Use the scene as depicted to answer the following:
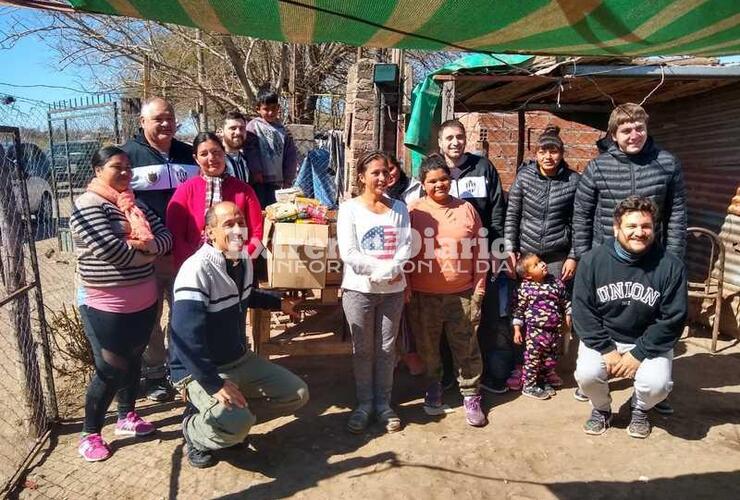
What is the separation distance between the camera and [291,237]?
127 inches

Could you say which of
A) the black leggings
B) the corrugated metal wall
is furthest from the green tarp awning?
the corrugated metal wall

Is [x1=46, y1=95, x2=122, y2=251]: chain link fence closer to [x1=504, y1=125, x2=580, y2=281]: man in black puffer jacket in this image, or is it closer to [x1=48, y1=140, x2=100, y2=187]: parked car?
[x1=48, y1=140, x2=100, y2=187]: parked car

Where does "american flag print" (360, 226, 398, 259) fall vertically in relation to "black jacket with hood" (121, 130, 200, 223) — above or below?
below

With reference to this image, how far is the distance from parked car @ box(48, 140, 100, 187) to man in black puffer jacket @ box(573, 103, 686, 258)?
27.9 ft

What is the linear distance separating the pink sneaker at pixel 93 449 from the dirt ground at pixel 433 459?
0.04 meters

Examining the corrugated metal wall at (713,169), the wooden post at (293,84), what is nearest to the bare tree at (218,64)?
the wooden post at (293,84)

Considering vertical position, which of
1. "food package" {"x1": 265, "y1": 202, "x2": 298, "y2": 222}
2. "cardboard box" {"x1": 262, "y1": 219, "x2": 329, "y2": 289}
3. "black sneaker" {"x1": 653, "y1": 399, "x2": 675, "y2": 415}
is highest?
"food package" {"x1": 265, "y1": 202, "x2": 298, "y2": 222}

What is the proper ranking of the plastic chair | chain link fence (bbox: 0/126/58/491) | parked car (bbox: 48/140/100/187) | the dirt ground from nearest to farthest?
the dirt ground, chain link fence (bbox: 0/126/58/491), the plastic chair, parked car (bbox: 48/140/100/187)

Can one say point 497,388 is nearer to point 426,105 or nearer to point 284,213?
point 284,213

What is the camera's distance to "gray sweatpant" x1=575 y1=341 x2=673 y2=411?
10.3 ft

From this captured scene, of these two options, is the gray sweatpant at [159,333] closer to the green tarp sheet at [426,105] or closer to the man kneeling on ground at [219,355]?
the man kneeling on ground at [219,355]

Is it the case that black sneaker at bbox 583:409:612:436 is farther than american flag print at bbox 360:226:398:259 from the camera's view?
Yes

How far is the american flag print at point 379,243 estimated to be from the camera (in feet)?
10.4

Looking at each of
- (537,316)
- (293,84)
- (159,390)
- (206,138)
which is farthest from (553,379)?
(293,84)
